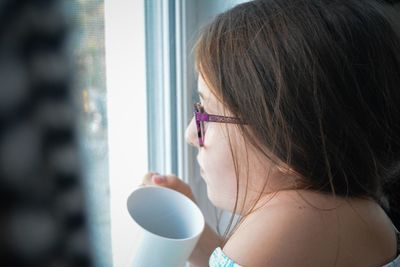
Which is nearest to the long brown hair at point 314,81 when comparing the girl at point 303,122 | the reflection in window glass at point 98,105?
the girl at point 303,122

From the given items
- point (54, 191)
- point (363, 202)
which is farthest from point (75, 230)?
point (363, 202)

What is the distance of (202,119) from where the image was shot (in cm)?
62

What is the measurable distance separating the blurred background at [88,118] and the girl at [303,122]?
0.14 m

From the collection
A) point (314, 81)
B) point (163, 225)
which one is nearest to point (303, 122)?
point (314, 81)

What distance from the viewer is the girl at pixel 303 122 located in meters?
0.53

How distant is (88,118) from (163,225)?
0.73 feet

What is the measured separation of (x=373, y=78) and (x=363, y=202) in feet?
0.57

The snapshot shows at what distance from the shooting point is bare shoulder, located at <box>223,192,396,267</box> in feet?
1.63

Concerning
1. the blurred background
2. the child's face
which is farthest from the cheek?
the blurred background

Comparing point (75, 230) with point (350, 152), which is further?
point (350, 152)

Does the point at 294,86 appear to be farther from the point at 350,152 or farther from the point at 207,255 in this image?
the point at 207,255

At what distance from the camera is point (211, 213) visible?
0.97m

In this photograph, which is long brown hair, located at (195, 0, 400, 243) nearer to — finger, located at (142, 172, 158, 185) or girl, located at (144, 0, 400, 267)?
girl, located at (144, 0, 400, 267)

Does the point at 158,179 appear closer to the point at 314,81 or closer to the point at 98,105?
the point at 98,105
